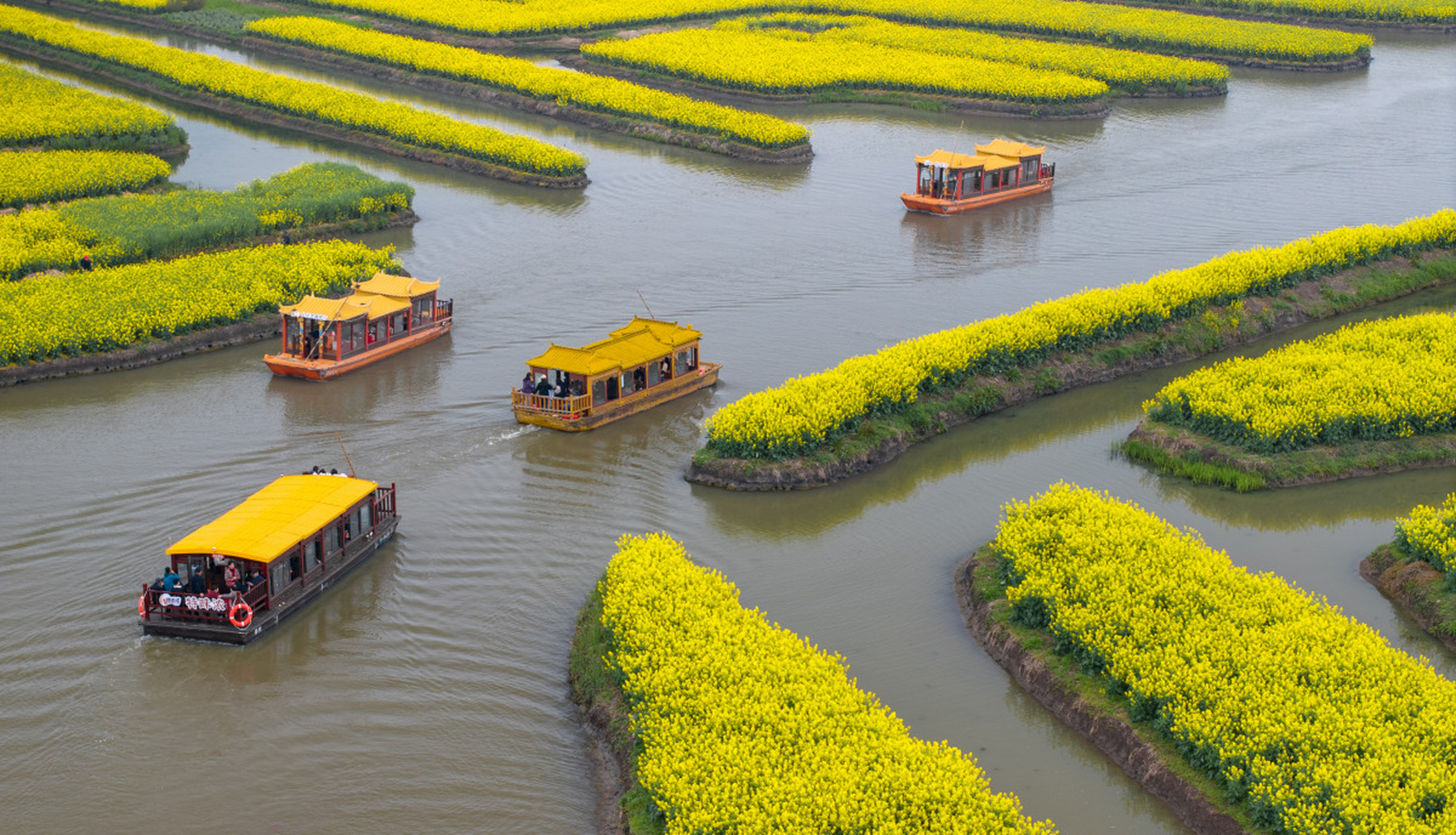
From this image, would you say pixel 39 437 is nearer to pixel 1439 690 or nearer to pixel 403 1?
pixel 1439 690

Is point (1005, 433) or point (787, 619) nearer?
point (787, 619)

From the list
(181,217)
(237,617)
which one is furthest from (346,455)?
(181,217)

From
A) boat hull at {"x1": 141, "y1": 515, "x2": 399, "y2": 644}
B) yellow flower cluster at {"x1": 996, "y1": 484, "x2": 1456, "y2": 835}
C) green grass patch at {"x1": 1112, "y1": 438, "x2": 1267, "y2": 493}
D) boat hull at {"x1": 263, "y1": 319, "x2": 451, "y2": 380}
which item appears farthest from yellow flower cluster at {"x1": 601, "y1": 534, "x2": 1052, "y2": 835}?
boat hull at {"x1": 263, "y1": 319, "x2": 451, "y2": 380}

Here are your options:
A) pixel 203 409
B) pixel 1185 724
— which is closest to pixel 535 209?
pixel 203 409

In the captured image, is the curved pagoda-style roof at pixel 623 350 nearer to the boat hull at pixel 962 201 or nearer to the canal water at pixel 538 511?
the canal water at pixel 538 511

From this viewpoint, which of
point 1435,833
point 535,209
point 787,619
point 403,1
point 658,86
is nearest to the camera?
point 1435,833

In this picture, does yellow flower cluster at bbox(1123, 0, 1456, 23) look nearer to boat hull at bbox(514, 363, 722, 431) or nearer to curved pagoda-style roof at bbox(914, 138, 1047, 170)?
curved pagoda-style roof at bbox(914, 138, 1047, 170)

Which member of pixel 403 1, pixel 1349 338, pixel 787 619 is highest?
pixel 403 1
